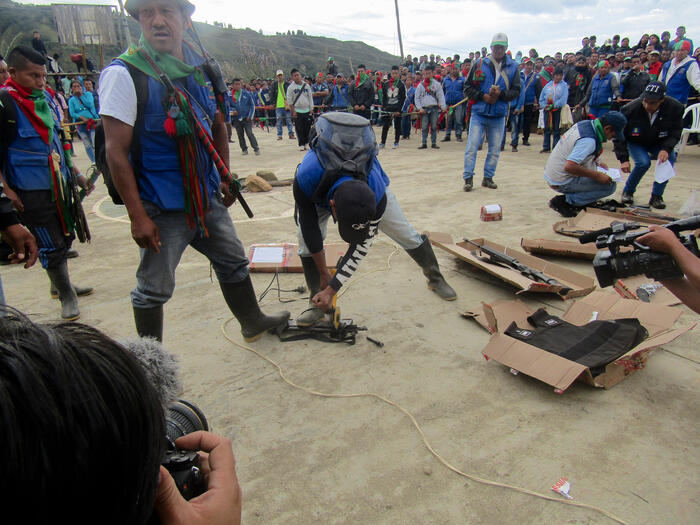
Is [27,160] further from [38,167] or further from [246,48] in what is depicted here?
[246,48]

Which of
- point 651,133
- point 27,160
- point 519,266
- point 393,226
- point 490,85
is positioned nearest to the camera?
point 27,160

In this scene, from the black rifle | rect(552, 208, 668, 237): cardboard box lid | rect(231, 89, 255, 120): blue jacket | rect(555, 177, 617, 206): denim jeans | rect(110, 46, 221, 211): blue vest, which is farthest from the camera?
rect(231, 89, 255, 120): blue jacket

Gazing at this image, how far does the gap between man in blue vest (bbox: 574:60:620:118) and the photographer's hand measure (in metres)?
9.28

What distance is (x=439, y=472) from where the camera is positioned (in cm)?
177

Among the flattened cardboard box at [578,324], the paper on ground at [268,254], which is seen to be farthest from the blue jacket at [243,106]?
the flattened cardboard box at [578,324]

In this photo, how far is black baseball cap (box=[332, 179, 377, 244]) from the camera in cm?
221

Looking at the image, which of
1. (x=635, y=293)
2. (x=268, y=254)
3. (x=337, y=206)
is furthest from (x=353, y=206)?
(x=635, y=293)

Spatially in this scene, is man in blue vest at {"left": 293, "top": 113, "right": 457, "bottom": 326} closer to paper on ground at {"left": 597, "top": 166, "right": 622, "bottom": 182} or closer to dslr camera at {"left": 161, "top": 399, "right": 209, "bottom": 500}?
dslr camera at {"left": 161, "top": 399, "right": 209, "bottom": 500}

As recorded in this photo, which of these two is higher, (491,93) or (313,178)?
(491,93)

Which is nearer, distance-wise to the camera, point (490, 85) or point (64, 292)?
point (64, 292)

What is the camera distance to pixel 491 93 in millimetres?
5793

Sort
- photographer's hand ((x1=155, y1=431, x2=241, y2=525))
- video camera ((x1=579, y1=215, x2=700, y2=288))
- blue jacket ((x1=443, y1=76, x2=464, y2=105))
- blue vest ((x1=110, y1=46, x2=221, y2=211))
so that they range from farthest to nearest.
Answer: blue jacket ((x1=443, y1=76, x2=464, y2=105))
blue vest ((x1=110, y1=46, x2=221, y2=211))
video camera ((x1=579, y1=215, x2=700, y2=288))
photographer's hand ((x1=155, y1=431, x2=241, y2=525))

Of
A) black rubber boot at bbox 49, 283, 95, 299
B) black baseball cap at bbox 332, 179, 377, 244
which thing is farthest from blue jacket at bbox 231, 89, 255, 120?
Result: black baseball cap at bbox 332, 179, 377, 244

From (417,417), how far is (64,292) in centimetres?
269
